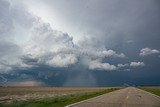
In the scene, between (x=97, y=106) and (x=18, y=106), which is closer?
(x=97, y=106)

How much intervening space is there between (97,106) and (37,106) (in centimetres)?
484

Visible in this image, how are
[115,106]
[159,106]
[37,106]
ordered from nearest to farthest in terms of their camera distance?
[115,106] → [37,106] → [159,106]

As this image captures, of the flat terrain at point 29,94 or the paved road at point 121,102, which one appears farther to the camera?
the flat terrain at point 29,94

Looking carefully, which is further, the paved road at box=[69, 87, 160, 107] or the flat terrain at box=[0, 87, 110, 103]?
the flat terrain at box=[0, 87, 110, 103]

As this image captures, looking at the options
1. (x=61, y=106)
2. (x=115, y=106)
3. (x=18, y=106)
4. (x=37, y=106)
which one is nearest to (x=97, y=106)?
(x=115, y=106)

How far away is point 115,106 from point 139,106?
106 inches

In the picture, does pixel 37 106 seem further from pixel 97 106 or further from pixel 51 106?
pixel 97 106

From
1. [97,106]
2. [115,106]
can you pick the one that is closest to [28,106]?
[97,106]

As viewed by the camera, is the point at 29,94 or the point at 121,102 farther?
the point at 29,94

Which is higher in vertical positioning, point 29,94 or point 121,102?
point 29,94

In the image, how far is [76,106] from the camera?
778 inches

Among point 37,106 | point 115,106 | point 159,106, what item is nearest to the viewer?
point 115,106

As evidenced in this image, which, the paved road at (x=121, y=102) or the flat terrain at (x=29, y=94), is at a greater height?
the flat terrain at (x=29, y=94)

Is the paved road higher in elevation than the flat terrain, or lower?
lower
